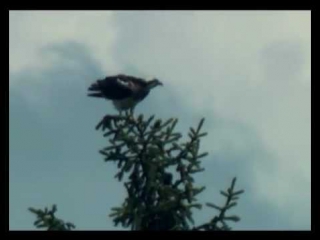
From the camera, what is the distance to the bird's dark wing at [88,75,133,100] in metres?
13.7

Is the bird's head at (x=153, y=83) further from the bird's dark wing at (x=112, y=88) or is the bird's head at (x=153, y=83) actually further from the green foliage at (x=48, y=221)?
the green foliage at (x=48, y=221)

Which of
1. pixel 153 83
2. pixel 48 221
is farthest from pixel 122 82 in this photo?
pixel 48 221

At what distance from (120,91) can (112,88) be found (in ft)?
0.44

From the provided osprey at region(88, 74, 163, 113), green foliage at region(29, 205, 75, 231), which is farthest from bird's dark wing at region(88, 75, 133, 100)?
green foliage at region(29, 205, 75, 231)

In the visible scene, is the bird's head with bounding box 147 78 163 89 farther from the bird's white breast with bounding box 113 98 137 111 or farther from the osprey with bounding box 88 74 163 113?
the bird's white breast with bounding box 113 98 137 111

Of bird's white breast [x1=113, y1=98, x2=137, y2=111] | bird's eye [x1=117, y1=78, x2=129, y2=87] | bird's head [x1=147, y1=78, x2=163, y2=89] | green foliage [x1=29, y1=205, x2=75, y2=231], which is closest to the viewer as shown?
green foliage [x1=29, y1=205, x2=75, y2=231]

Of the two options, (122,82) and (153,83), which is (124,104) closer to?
(122,82)

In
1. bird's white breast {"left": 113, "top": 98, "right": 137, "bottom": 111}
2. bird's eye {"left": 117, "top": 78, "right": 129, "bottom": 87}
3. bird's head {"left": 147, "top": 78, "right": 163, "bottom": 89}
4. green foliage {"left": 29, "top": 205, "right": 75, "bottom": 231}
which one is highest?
bird's head {"left": 147, "top": 78, "right": 163, "bottom": 89}

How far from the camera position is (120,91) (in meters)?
13.9
